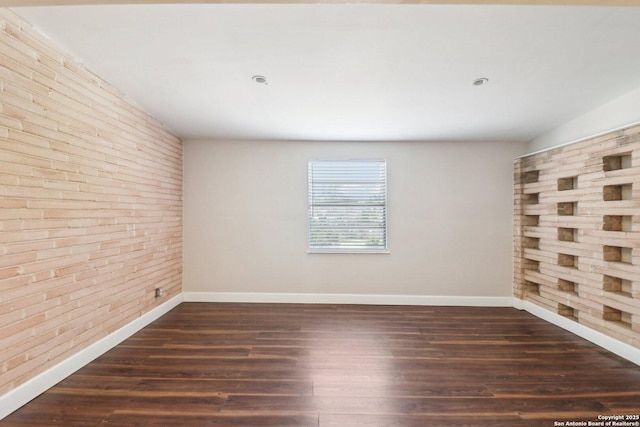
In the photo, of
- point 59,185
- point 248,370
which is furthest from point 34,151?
point 248,370

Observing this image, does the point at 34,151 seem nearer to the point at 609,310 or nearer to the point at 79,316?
the point at 79,316

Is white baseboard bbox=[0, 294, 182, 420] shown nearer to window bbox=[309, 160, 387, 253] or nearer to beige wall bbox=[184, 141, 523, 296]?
beige wall bbox=[184, 141, 523, 296]

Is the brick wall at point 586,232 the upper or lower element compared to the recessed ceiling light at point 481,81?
lower

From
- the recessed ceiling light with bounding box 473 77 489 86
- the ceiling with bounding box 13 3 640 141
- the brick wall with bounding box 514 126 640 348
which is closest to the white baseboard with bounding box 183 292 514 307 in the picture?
the brick wall with bounding box 514 126 640 348

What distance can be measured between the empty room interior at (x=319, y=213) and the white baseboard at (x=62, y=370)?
2 cm

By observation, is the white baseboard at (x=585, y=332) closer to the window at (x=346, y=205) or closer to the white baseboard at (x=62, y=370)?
the window at (x=346, y=205)

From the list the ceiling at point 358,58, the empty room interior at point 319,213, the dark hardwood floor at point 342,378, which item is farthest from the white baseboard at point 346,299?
the ceiling at point 358,58

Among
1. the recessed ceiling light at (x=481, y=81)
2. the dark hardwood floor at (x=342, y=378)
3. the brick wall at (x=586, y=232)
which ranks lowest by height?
the dark hardwood floor at (x=342, y=378)

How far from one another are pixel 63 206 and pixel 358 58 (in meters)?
2.58

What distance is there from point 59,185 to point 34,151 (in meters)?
0.29

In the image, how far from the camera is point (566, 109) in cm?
290

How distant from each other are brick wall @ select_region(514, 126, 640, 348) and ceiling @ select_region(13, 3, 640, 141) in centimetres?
57

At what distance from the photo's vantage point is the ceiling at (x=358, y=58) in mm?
1646

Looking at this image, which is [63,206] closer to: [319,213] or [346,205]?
[319,213]
